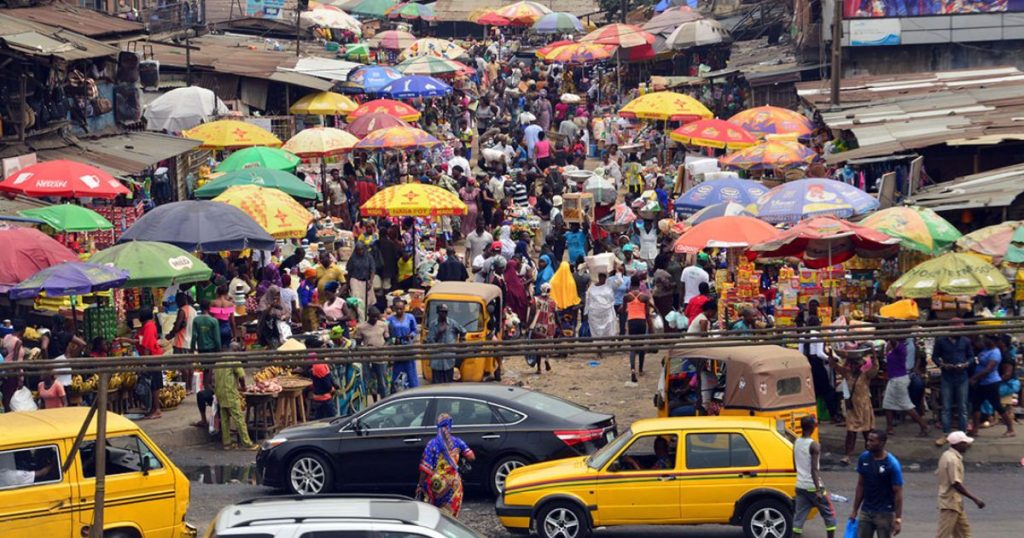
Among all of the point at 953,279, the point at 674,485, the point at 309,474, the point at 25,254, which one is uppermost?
the point at 25,254

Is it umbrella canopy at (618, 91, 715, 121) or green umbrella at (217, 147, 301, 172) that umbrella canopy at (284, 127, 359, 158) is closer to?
green umbrella at (217, 147, 301, 172)

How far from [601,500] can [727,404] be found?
2.70 metres

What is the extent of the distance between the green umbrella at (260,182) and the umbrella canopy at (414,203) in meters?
1.83

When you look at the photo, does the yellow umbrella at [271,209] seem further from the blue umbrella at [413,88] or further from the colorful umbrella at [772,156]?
the blue umbrella at [413,88]

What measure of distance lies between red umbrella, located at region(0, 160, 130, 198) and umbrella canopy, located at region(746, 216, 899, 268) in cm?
965

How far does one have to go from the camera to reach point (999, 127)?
76.5ft

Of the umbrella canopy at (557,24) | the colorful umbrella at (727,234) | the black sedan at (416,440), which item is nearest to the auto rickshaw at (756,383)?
the black sedan at (416,440)

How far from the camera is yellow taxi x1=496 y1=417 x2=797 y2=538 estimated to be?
43.1 ft

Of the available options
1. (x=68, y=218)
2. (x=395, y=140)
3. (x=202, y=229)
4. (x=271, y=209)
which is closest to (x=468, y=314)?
(x=202, y=229)

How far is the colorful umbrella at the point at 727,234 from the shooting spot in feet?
63.4

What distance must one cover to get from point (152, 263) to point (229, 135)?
960 centimetres

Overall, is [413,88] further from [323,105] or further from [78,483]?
[78,483]

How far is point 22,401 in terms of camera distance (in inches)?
637

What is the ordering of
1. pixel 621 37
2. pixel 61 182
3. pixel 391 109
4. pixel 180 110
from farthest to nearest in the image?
pixel 621 37 → pixel 391 109 → pixel 180 110 → pixel 61 182
